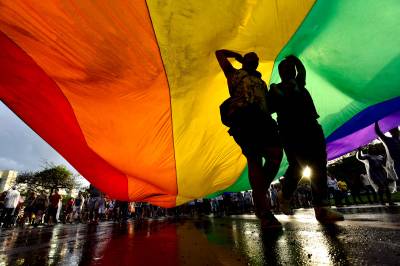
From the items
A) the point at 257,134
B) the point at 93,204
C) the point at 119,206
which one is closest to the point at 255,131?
the point at 257,134

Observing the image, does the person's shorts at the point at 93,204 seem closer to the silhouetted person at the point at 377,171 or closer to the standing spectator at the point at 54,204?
the standing spectator at the point at 54,204

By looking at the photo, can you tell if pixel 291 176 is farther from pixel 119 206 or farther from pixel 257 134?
pixel 119 206

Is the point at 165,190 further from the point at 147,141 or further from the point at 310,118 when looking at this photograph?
the point at 310,118

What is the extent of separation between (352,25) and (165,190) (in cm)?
406

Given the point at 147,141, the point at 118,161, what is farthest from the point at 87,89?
the point at 118,161

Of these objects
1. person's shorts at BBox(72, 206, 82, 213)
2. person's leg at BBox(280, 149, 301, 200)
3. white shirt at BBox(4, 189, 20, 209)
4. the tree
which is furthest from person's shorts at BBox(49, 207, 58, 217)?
the tree

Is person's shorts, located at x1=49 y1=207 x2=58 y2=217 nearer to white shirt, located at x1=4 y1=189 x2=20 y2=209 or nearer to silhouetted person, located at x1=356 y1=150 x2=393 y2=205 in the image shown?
white shirt, located at x1=4 y1=189 x2=20 y2=209

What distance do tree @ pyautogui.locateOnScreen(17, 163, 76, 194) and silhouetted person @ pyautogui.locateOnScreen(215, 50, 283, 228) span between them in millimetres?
47365

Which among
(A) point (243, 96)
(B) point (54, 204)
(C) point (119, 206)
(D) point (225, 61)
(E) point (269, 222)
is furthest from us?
(C) point (119, 206)

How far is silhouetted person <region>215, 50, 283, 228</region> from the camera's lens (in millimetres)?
1935

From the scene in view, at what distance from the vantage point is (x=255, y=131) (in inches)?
76.0

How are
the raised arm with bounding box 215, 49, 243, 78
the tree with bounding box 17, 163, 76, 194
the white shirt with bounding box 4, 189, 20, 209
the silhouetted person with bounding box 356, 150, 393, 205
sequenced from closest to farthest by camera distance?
1. the raised arm with bounding box 215, 49, 243, 78
2. the silhouetted person with bounding box 356, 150, 393, 205
3. the white shirt with bounding box 4, 189, 20, 209
4. the tree with bounding box 17, 163, 76, 194

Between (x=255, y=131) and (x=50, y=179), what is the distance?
4913 centimetres

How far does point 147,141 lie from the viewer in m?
3.54
